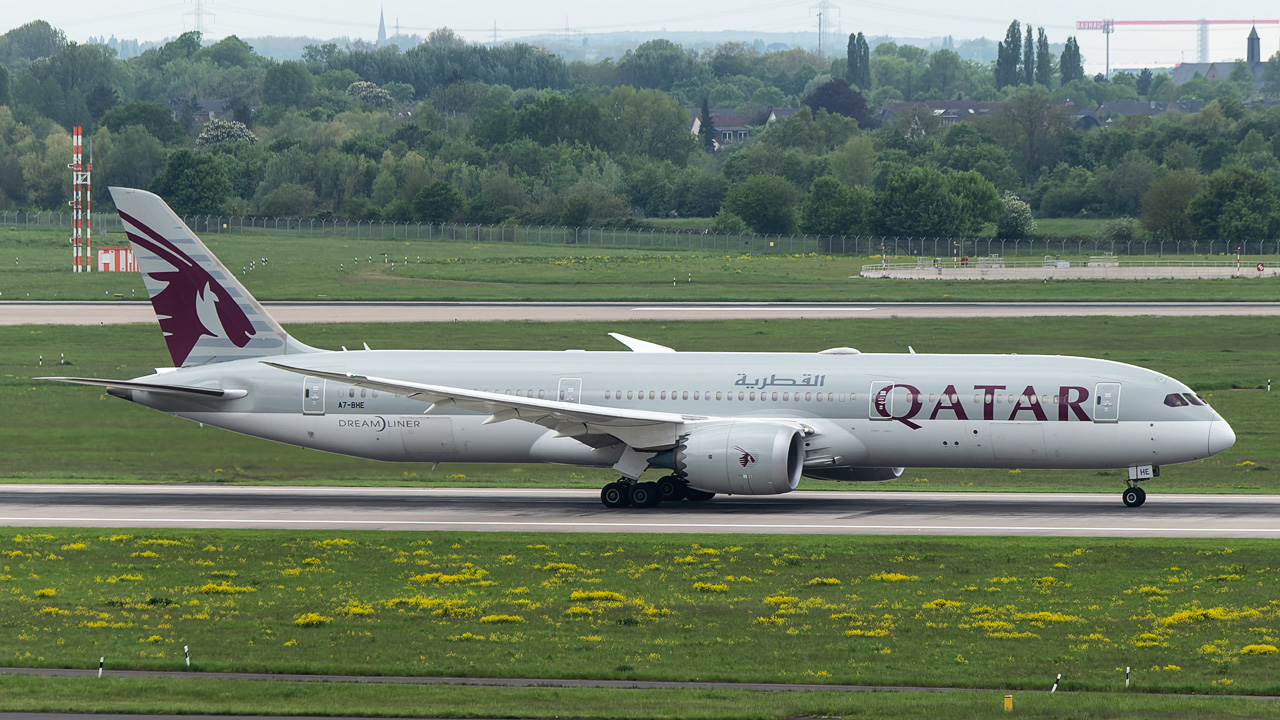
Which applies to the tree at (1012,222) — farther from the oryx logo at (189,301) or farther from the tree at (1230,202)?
the oryx logo at (189,301)

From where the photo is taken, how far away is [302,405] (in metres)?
50.3

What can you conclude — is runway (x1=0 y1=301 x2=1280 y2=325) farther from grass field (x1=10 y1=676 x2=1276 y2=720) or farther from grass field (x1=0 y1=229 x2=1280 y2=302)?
Answer: grass field (x1=10 y1=676 x2=1276 y2=720)

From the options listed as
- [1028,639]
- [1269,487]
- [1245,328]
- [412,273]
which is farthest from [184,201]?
[1028,639]

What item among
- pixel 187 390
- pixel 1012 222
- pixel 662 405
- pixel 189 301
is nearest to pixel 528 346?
pixel 189 301

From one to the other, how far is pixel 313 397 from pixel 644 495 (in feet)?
37.8

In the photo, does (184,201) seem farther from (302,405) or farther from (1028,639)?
(1028,639)

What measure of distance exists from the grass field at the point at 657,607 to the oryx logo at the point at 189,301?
1199cm

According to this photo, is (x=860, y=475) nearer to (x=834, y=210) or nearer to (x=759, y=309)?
(x=759, y=309)

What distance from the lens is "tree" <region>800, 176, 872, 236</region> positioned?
181 metres

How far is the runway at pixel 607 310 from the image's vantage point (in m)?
94.9

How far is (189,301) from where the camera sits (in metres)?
51.7

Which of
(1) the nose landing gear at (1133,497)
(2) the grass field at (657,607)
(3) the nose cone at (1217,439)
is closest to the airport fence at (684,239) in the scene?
(3) the nose cone at (1217,439)

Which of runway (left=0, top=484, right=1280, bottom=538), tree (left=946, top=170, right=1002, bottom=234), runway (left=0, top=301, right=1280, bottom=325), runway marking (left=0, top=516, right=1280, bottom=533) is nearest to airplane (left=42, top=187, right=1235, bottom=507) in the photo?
runway (left=0, top=484, right=1280, bottom=538)

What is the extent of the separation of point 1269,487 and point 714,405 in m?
18.5
